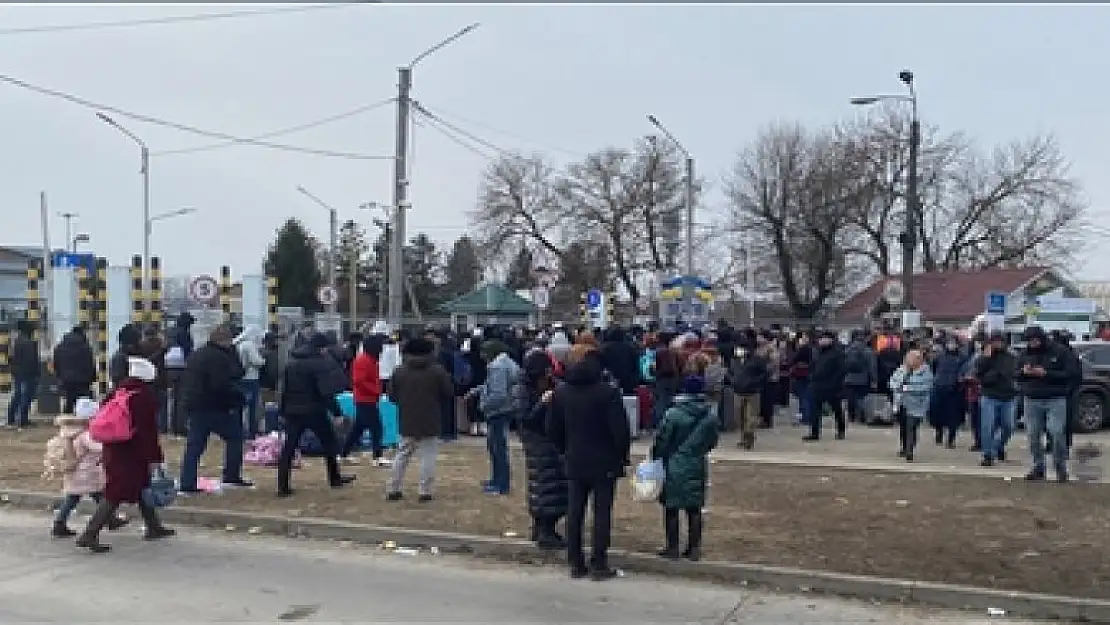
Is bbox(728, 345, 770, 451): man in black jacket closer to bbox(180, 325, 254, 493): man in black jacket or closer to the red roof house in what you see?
bbox(180, 325, 254, 493): man in black jacket

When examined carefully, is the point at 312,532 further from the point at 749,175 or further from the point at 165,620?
the point at 749,175

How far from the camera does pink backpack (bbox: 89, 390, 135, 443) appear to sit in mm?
9164

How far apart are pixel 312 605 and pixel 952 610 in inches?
174

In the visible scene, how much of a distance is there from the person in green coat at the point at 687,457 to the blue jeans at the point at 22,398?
13766 millimetres

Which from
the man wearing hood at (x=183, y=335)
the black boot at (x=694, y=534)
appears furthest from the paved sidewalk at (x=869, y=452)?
the black boot at (x=694, y=534)

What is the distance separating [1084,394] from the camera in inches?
763

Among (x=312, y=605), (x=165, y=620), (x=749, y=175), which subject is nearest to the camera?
(x=165, y=620)

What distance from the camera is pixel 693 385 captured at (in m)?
8.84

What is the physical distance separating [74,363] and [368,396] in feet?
19.1

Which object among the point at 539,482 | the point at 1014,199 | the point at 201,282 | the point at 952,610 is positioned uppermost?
the point at 1014,199

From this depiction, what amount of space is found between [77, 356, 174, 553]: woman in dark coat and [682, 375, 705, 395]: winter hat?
451cm

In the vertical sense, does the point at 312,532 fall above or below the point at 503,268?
below

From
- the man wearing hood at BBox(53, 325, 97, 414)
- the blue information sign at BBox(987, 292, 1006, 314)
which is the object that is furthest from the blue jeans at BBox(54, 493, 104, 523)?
the blue information sign at BBox(987, 292, 1006, 314)

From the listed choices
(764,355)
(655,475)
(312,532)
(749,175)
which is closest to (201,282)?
(764,355)
